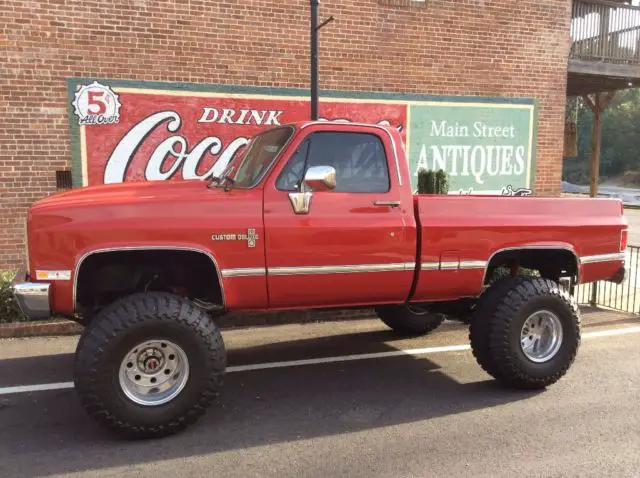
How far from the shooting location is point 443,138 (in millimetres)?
10484

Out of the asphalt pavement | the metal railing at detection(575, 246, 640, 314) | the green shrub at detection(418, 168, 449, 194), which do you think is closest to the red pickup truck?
the asphalt pavement

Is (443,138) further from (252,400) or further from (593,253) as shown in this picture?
(252,400)

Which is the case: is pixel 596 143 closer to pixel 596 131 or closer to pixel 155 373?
pixel 596 131

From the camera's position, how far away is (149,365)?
13.6 ft

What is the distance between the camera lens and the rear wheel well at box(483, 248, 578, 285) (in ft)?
17.2

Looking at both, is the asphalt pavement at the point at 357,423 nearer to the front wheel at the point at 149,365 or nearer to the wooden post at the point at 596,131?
the front wheel at the point at 149,365

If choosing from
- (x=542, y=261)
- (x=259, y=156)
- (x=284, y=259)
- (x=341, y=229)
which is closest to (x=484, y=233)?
(x=542, y=261)

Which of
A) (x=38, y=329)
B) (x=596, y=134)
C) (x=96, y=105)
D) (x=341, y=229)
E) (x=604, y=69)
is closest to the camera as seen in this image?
(x=341, y=229)

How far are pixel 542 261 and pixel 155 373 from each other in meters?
3.71

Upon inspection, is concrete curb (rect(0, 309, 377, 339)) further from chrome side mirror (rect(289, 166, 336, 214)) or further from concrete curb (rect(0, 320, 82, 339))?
chrome side mirror (rect(289, 166, 336, 214))

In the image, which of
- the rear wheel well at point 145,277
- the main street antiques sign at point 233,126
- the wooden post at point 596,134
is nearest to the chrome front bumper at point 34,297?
the rear wheel well at point 145,277

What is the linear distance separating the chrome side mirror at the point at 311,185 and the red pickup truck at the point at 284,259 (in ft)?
0.03

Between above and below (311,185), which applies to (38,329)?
below

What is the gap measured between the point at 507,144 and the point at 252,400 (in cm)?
800
